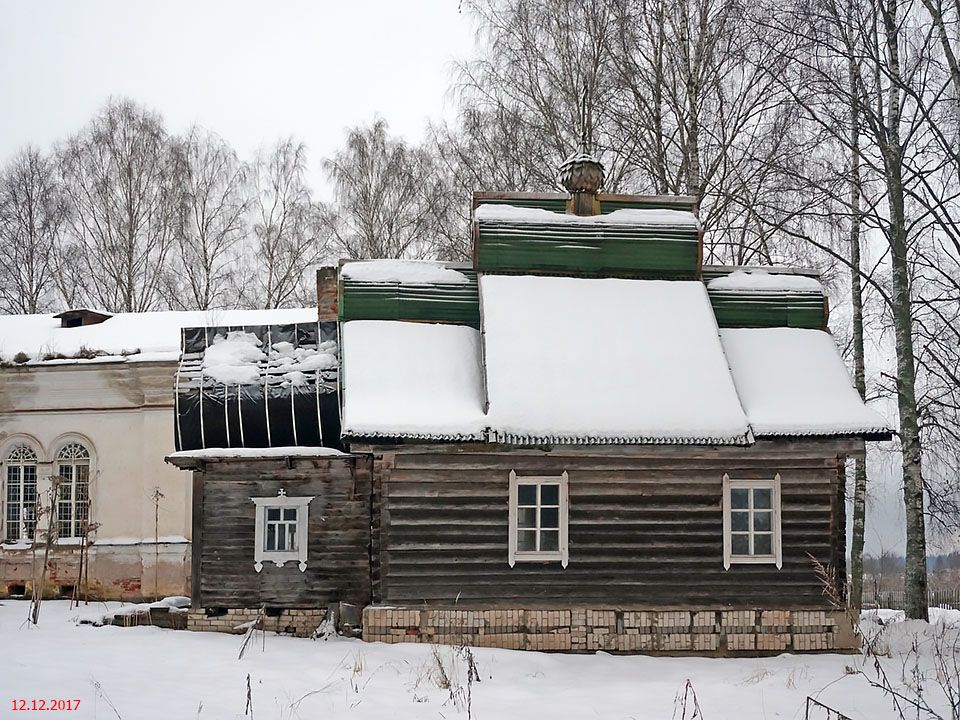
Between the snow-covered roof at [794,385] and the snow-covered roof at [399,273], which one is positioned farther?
the snow-covered roof at [399,273]

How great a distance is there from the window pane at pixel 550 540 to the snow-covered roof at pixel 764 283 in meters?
5.17

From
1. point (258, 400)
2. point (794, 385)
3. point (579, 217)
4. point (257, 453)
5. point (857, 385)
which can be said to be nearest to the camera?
point (257, 453)

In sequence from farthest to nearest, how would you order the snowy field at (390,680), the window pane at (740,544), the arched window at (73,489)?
the arched window at (73,489) < the window pane at (740,544) < the snowy field at (390,680)

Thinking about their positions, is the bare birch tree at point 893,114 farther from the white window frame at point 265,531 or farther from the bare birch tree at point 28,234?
the bare birch tree at point 28,234

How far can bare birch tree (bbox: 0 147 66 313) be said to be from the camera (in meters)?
33.3

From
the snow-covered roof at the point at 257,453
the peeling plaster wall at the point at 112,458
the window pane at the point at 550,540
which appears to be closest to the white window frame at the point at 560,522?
the window pane at the point at 550,540

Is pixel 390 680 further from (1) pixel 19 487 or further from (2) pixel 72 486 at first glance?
(1) pixel 19 487

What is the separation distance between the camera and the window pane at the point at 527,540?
14062 millimetres

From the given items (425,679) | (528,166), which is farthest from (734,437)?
(528,166)

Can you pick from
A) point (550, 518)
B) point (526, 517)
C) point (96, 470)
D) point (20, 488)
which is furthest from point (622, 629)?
point (20, 488)

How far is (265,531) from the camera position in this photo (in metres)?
14.9

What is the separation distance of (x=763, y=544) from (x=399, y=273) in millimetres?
6822
